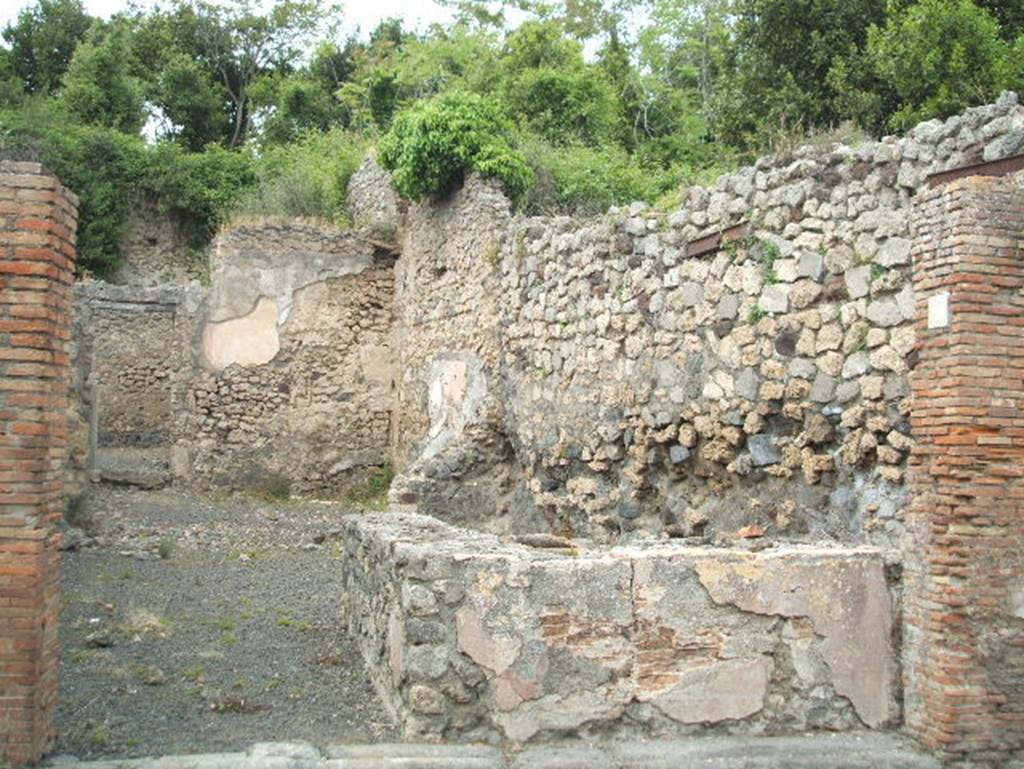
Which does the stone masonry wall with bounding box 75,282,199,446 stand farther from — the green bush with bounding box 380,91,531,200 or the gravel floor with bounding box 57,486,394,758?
the gravel floor with bounding box 57,486,394,758

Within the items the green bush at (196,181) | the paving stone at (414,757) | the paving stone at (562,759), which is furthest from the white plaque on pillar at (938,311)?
the green bush at (196,181)

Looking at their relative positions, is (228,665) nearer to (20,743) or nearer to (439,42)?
(20,743)

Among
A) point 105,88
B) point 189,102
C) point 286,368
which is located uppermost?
point 189,102

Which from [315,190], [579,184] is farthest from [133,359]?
[579,184]

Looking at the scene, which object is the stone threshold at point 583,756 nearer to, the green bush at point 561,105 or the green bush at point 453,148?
the green bush at point 453,148

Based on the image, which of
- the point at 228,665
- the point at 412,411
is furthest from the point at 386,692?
the point at 412,411

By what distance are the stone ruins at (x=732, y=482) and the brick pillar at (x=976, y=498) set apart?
0.04ft

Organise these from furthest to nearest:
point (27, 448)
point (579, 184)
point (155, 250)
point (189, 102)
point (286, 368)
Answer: point (189, 102) < point (155, 250) < point (286, 368) < point (579, 184) < point (27, 448)

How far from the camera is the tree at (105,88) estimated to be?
2606cm

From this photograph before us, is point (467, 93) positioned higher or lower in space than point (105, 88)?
lower

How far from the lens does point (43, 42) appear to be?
29.2 metres

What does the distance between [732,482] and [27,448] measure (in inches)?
172

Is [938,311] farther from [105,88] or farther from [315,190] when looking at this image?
[105,88]

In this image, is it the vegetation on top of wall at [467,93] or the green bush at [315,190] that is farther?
the green bush at [315,190]
